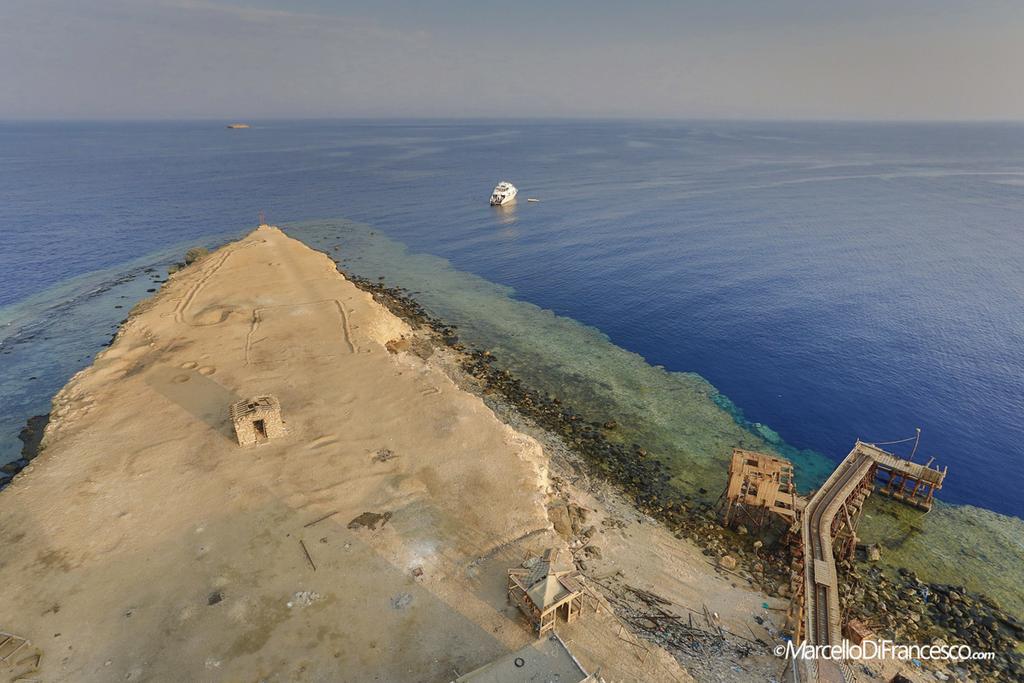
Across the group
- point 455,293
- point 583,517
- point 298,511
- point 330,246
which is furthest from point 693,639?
point 330,246

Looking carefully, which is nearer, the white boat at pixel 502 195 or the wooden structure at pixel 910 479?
the wooden structure at pixel 910 479

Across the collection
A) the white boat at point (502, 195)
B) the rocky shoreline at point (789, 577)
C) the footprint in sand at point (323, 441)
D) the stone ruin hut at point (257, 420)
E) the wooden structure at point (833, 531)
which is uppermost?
the white boat at point (502, 195)

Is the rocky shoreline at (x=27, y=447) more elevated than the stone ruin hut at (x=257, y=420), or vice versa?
the stone ruin hut at (x=257, y=420)

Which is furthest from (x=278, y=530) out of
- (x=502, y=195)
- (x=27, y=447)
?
(x=502, y=195)

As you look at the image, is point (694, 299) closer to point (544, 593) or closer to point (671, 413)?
point (671, 413)

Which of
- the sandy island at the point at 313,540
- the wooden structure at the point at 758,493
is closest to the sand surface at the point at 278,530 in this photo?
the sandy island at the point at 313,540

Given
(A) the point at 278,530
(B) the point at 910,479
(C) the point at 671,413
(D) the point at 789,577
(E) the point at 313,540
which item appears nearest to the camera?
(E) the point at 313,540

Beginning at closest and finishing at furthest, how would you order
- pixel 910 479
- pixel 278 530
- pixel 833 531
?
1. pixel 278 530
2. pixel 833 531
3. pixel 910 479

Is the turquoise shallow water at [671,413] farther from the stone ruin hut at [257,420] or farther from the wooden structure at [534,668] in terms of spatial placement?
the stone ruin hut at [257,420]
